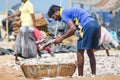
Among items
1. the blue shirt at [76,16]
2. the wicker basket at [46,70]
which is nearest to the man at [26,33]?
the blue shirt at [76,16]

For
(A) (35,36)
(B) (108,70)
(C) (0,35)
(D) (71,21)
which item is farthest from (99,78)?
(C) (0,35)

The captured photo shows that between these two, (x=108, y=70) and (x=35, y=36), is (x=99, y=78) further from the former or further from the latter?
(x=35, y=36)

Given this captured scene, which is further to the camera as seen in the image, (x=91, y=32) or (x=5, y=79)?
(x=91, y=32)

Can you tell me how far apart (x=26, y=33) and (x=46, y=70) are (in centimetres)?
403

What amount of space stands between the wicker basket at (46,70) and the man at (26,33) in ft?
12.0

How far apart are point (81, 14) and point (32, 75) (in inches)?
52.6

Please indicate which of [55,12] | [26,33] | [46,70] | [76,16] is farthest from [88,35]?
[26,33]

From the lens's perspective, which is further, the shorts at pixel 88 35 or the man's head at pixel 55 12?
the shorts at pixel 88 35

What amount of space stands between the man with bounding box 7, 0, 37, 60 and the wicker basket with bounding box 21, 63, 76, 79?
3.66 metres

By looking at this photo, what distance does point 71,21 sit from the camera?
23.6 feet

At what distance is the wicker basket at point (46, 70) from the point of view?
724cm

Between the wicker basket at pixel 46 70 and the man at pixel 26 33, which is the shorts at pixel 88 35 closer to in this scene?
the wicker basket at pixel 46 70

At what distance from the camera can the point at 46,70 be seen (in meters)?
7.26

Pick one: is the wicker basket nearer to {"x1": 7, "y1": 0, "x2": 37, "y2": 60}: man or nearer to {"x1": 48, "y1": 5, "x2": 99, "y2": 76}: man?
{"x1": 48, "y1": 5, "x2": 99, "y2": 76}: man
